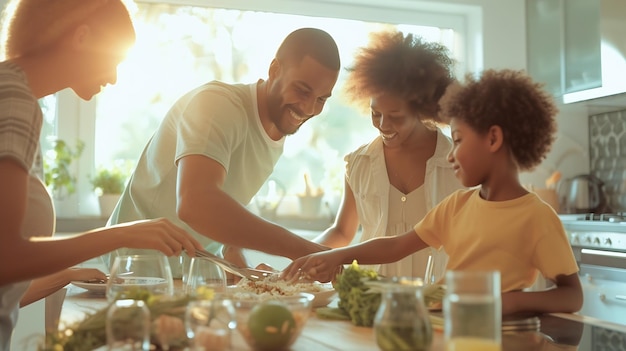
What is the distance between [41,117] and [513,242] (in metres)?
0.96

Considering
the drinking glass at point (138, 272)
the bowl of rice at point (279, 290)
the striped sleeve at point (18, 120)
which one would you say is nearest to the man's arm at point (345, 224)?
the bowl of rice at point (279, 290)

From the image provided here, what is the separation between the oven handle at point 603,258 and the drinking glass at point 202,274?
241cm

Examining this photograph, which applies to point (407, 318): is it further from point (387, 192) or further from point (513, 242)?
point (387, 192)

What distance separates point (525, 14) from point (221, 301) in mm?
3899

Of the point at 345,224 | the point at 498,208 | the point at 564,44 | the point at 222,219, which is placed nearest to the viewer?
the point at 498,208

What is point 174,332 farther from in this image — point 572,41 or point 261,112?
point 572,41

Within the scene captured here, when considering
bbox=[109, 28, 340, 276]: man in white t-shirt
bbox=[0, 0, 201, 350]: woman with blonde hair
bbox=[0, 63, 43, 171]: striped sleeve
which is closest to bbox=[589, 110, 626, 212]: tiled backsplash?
bbox=[109, 28, 340, 276]: man in white t-shirt

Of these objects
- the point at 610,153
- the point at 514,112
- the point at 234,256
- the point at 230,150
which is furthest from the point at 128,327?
the point at 610,153

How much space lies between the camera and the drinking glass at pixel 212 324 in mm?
988

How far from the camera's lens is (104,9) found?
1.56 m

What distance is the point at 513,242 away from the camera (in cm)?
159

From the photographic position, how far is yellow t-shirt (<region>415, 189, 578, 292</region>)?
1.55 meters

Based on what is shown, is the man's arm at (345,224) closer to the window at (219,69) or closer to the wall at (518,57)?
the window at (219,69)

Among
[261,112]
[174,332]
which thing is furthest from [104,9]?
[261,112]
